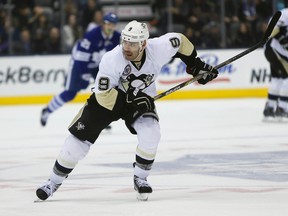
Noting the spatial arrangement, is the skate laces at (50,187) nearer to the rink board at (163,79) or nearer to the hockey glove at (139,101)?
the hockey glove at (139,101)

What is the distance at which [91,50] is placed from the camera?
1144 centimetres

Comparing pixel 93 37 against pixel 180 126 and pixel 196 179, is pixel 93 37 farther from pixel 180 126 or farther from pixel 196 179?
pixel 196 179

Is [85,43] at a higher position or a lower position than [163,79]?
higher

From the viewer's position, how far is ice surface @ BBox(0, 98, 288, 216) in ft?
19.1

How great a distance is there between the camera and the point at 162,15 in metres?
16.8

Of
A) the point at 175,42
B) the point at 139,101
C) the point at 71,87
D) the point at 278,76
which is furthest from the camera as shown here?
the point at 278,76

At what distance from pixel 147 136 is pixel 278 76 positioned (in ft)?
20.8

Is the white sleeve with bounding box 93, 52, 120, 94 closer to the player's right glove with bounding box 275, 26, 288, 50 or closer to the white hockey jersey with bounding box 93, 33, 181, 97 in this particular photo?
the white hockey jersey with bounding box 93, 33, 181, 97

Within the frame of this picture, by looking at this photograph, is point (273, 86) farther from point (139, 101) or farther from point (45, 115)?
point (139, 101)

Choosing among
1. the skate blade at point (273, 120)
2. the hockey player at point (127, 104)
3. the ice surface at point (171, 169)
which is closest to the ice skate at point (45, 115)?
the ice surface at point (171, 169)

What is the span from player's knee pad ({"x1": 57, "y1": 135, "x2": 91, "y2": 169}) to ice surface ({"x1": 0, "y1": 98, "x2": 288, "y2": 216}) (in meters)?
0.22

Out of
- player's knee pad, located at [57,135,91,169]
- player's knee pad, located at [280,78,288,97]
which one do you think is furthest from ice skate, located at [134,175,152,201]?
player's knee pad, located at [280,78,288,97]

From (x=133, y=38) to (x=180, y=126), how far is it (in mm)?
5919

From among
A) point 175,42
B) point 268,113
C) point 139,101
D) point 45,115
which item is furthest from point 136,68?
point 268,113
